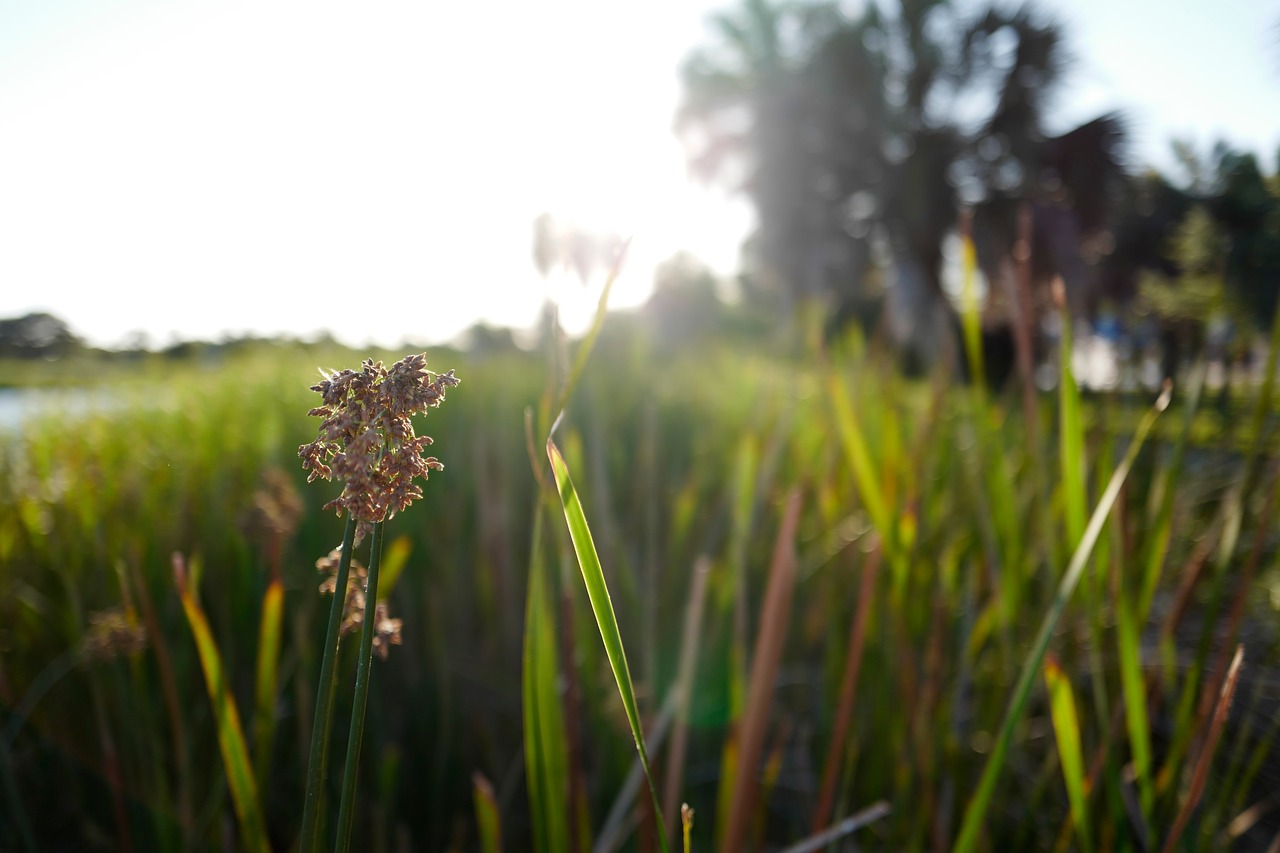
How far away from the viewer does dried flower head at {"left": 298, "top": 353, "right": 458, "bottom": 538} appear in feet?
0.75

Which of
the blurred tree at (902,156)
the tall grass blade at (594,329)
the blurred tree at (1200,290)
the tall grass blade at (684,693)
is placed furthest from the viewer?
the blurred tree at (902,156)

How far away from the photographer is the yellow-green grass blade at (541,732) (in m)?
0.44

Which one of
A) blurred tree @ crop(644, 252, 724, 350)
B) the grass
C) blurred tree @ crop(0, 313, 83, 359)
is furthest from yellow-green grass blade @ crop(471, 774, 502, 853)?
blurred tree @ crop(644, 252, 724, 350)

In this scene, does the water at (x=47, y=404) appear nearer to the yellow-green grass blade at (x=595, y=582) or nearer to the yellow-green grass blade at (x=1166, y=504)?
the yellow-green grass blade at (x=595, y=582)

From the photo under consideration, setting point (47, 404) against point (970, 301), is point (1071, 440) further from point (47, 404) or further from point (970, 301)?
point (47, 404)

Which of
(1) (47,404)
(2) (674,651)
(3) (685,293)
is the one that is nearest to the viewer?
(2) (674,651)

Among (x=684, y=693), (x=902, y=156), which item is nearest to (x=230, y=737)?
Result: (x=684, y=693)

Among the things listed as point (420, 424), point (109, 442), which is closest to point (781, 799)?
point (420, 424)

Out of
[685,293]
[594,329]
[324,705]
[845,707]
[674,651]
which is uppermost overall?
[685,293]

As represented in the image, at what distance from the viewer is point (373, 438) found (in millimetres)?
235

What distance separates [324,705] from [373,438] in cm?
10

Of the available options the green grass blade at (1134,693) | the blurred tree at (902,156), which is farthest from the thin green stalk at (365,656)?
the blurred tree at (902,156)

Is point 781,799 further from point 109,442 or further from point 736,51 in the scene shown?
point 736,51

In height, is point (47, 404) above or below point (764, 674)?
above
